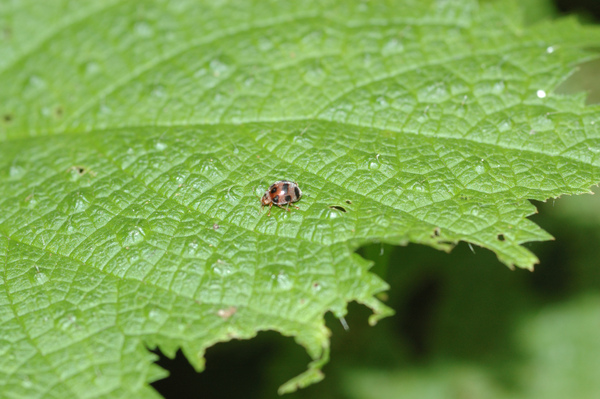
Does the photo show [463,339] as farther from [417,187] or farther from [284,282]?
[284,282]

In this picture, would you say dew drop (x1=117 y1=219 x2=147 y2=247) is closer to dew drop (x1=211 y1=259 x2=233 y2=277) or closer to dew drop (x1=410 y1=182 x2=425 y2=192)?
dew drop (x1=211 y1=259 x2=233 y2=277)

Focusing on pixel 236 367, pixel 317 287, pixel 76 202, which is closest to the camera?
pixel 317 287

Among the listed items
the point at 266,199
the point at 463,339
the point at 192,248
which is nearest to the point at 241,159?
the point at 266,199

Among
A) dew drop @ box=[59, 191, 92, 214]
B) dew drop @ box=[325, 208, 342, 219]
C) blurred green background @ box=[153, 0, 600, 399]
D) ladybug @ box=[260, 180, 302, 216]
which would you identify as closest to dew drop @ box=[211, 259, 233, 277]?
ladybug @ box=[260, 180, 302, 216]

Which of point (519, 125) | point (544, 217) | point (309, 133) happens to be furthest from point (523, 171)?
point (544, 217)

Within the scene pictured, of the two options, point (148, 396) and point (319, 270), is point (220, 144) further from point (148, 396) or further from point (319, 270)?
point (148, 396)

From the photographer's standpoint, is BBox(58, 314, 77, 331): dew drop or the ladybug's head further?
the ladybug's head
